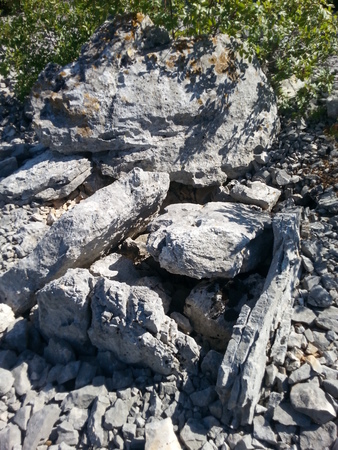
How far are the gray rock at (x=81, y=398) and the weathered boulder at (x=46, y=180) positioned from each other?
2.81 m

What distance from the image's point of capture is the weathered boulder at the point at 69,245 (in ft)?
15.4

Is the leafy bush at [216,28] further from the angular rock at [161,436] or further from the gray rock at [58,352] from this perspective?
the angular rock at [161,436]

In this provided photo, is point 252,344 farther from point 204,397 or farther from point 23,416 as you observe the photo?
point 23,416

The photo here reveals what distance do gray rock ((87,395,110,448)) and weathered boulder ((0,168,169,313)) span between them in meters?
1.47

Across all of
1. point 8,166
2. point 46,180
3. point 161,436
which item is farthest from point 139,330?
point 8,166

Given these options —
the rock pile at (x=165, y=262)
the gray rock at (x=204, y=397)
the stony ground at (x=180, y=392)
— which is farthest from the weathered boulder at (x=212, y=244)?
the gray rock at (x=204, y=397)

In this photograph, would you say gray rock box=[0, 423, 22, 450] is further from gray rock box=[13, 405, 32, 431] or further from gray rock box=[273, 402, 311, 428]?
gray rock box=[273, 402, 311, 428]

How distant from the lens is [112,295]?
409 centimetres

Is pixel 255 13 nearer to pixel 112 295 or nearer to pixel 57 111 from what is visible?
pixel 57 111

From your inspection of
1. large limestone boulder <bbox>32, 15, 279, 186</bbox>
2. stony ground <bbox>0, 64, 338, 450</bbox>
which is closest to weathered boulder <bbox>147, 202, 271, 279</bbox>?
stony ground <bbox>0, 64, 338, 450</bbox>

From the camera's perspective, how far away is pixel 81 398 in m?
3.95

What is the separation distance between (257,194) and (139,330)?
264cm

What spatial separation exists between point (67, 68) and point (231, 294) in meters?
4.03

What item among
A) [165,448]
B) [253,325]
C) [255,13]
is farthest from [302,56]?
[165,448]
